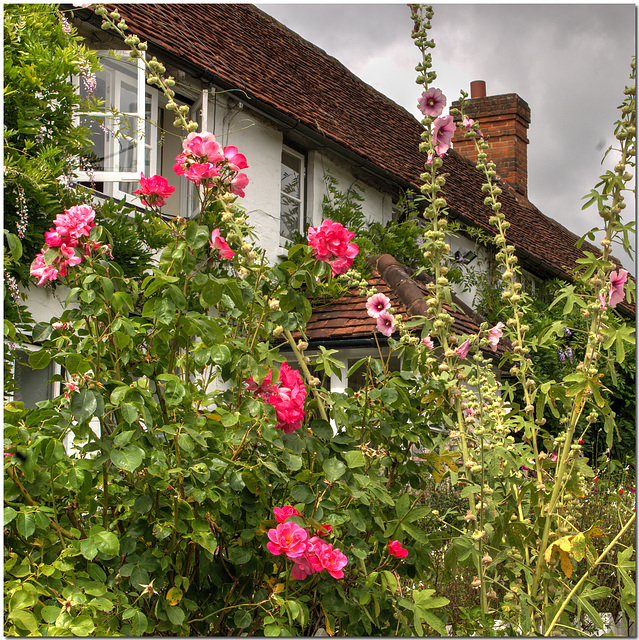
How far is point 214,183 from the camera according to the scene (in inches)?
81.4

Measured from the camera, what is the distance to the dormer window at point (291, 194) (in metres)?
9.05

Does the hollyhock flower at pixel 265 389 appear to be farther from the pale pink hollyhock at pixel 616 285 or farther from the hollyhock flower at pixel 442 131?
the pale pink hollyhock at pixel 616 285

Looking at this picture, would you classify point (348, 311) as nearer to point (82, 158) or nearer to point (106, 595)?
point (82, 158)

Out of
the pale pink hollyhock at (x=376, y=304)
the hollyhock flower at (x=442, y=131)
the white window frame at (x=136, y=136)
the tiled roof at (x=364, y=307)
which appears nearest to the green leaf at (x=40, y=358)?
the pale pink hollyhock at (x=376, y=304)

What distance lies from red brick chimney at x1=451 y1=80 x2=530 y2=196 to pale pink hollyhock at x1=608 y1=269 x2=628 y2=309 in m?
15.1

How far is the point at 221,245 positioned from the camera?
6.84 ft

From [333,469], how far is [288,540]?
226mm

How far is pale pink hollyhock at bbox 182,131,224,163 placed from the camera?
6.55 ft

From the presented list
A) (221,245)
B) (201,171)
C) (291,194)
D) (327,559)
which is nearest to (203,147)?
(201,171)

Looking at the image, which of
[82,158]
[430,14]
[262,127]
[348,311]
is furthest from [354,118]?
[430,14]

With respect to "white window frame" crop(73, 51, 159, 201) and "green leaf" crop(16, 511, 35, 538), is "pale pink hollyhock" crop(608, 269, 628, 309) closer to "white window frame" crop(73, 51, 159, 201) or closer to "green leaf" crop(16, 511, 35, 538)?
"green leaf" crop(16, 511, 35, 538)

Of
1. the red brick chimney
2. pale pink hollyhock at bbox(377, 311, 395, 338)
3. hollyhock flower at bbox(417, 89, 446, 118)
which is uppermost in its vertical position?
the red brick chimney

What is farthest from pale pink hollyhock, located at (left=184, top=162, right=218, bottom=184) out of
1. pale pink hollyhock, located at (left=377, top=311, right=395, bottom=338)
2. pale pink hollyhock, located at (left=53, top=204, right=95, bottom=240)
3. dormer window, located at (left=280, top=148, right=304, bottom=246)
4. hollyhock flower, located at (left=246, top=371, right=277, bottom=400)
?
dormer window, located at (left=280, top=148, right=304, bottom=246)

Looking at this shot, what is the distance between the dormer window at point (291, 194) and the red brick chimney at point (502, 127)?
8.34 meters
